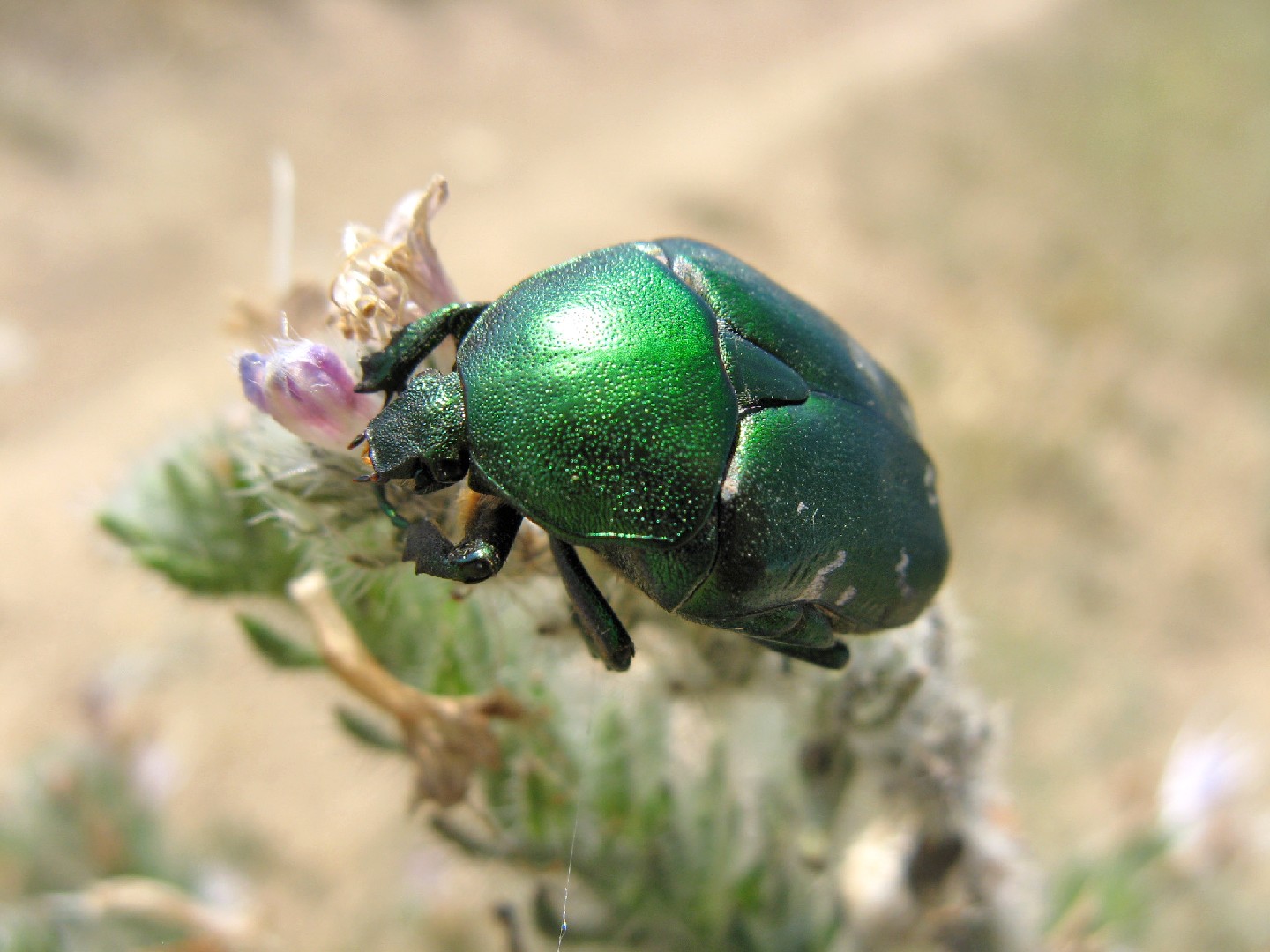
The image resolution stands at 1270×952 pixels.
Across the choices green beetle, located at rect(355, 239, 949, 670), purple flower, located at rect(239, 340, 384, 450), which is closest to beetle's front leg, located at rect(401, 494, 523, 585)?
green beetle, located at rect(355, 239, 949, 670)

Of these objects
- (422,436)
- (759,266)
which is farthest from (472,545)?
(759,266)

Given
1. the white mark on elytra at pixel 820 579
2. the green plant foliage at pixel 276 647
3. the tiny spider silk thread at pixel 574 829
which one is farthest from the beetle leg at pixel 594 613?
the green plant foliage at pixel 276 647

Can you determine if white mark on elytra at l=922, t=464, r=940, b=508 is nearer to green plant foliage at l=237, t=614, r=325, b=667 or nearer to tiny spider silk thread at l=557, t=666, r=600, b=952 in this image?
tiny spider silk thread at l=557, t=666, r=600, b=952

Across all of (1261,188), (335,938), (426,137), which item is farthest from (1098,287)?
(335,938)

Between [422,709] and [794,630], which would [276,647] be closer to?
[422,709]

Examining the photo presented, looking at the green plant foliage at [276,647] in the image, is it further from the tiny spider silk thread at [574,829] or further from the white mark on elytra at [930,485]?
the white mark on elytra at [930,485]

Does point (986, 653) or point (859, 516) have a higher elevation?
point (859, 516)

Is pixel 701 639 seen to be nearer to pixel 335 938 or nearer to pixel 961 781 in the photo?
pixel 961 781
